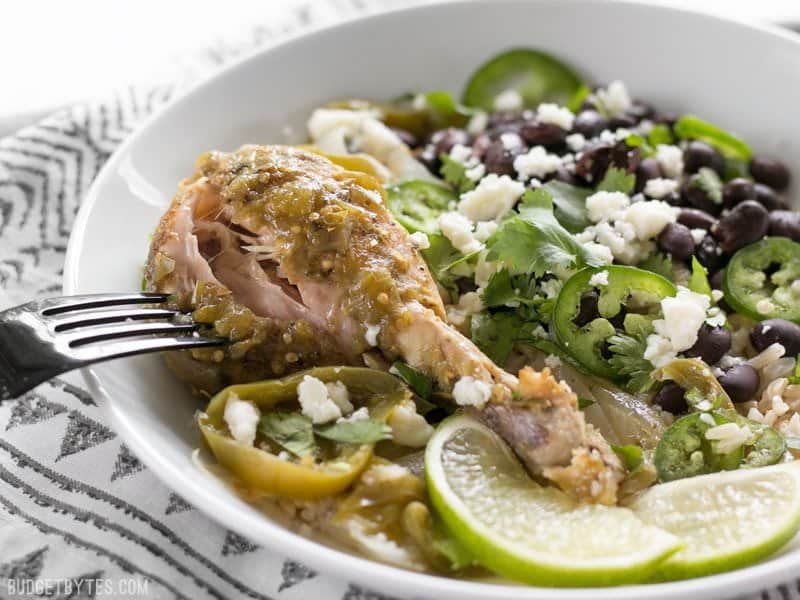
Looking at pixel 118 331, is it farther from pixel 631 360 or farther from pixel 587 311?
pixel 631 360

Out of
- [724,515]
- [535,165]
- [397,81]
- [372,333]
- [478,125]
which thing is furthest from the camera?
[397,81]

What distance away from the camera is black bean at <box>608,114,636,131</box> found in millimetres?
5629

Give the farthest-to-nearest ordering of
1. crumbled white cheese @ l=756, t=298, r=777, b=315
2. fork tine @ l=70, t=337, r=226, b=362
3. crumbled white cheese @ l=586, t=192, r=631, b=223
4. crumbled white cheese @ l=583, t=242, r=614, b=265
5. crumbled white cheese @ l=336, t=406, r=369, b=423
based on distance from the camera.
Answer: crumbled white cheese @ l=586, t=192, r=631, b=223 → crumbled white cheese @ l=756, t=298, r=777, b=315 → crumbled white cheese @ l=583, t=242, r=614, b=265 → crumbled white cheese @ l=336, t=406, r=369, b=423 → fork tine @ l=70, t=337, r=226, b=362

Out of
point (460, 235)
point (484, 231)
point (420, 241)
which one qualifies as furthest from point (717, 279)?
point (420, 241)

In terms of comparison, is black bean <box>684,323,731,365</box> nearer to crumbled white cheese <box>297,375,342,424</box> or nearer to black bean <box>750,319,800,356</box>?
black bean <box>750,319,800,356</box>

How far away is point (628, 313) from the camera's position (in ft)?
14.6

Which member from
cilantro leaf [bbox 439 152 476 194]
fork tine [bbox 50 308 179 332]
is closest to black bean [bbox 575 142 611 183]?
cilantro leaf [bbox 439 152 476 194]

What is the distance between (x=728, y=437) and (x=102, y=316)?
257 centimetres

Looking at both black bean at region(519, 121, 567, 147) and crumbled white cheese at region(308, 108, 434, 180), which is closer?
black bean at region(519, 121, 567, 147)

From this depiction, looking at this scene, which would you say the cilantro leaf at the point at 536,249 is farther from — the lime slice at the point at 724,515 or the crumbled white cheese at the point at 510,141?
the lime slice at the point at 724,515

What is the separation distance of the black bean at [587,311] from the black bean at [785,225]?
134 cm

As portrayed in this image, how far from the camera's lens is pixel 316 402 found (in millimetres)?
3783

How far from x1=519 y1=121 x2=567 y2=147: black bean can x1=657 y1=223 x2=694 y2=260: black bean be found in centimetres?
89

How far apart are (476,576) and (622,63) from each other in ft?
13.2
